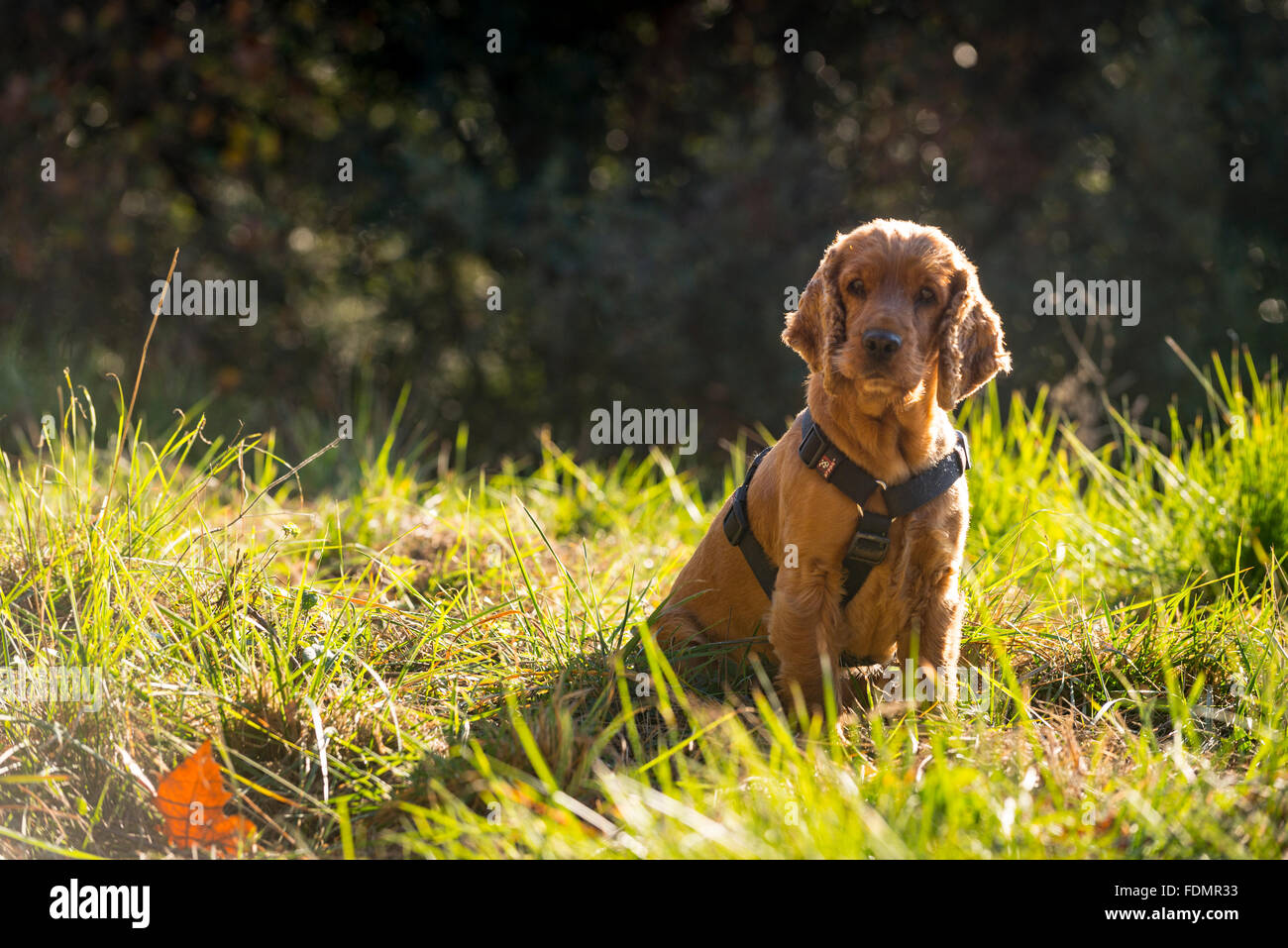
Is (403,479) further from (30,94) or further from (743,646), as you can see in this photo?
(30,94)

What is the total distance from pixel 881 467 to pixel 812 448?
20 cm

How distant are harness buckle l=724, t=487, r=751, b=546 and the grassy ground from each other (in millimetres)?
406

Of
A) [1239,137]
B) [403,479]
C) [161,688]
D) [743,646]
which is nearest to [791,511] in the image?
[743,646]

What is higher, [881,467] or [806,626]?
[881,467]

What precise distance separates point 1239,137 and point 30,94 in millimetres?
8068

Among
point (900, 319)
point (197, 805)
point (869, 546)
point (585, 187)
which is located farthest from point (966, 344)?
point (585, 187)

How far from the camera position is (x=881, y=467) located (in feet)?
9.99

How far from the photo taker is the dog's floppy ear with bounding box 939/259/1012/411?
3.11 m

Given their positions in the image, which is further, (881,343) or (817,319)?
(817,319)

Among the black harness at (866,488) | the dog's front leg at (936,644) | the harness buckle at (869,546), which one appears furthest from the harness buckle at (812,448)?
the dog's front leg at (936,644)

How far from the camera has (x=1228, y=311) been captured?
677 cm

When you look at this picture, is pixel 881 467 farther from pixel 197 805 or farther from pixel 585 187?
pixel 585 187

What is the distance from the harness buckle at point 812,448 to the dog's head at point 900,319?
13cm

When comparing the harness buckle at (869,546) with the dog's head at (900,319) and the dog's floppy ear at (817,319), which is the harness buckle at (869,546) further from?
the dog's floppy ear at (817,319)
